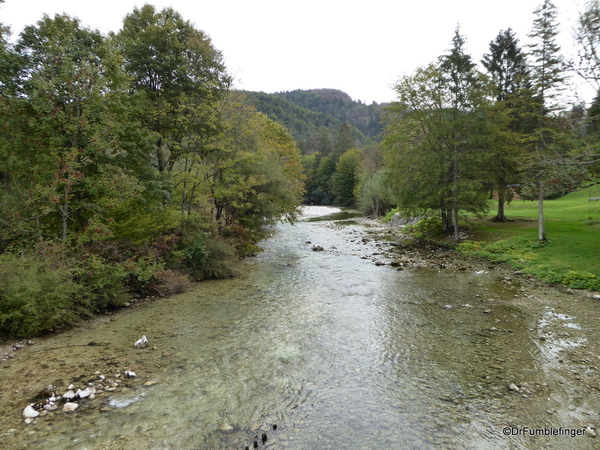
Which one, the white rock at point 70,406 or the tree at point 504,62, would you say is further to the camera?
the tree at point 504,62

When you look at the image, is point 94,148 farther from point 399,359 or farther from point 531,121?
point 531,121

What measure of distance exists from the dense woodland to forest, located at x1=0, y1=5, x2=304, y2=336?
0.20 ft

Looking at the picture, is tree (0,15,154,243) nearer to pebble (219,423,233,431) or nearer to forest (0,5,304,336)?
forest (0,5,304,336)

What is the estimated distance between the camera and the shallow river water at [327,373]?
5.16 meters

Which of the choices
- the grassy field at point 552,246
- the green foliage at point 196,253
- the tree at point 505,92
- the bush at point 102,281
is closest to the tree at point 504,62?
the tree at point 505,92

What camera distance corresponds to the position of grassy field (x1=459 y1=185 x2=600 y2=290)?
46.7 ft

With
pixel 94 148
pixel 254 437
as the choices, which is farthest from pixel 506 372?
pixel 94 148

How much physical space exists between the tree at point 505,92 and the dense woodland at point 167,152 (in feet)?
0.48

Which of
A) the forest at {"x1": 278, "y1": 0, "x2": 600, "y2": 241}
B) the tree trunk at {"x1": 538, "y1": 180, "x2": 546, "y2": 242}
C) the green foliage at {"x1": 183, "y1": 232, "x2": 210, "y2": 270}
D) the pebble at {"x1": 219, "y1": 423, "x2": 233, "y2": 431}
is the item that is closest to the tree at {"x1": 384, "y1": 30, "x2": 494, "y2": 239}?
the forest at {"x1": 278, "y1": 0, "x2": 600, "y2": 241}

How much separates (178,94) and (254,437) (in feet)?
56.4

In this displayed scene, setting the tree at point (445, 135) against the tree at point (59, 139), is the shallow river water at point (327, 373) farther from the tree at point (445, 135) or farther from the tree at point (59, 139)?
the tree at point (445, 135)

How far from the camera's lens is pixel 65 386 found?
629 cm

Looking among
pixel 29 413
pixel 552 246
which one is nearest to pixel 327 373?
pixel 29 413

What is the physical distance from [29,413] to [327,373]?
219 inches
